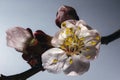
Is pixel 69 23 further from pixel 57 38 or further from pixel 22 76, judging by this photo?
pixel 22 76

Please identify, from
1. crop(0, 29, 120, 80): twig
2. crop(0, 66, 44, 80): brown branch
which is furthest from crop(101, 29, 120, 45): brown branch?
crop(0, 66, 44, 80): brown branch

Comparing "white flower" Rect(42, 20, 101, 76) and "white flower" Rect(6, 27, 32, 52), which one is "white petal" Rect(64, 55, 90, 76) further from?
"white flower" Rect(6, 27, 32, 52)

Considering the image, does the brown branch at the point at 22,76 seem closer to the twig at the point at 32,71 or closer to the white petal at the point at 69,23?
the twig at the point at 32,71

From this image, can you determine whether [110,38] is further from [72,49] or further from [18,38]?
[18,38]

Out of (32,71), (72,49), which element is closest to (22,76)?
(32,71)

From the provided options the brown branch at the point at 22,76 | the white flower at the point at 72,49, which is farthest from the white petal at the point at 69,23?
the brown branch at the point at 22,76
